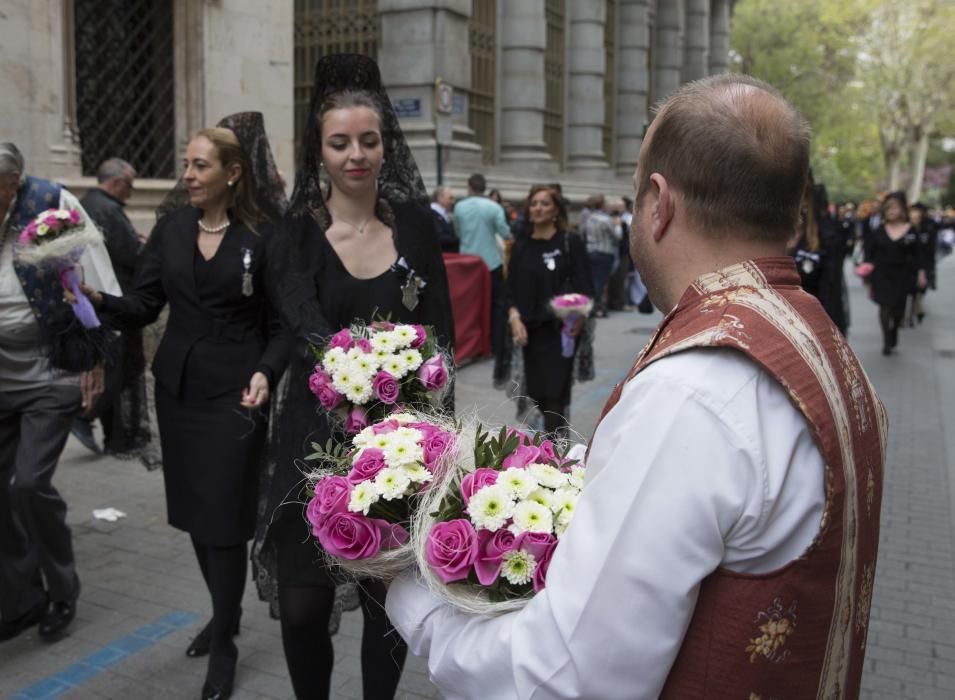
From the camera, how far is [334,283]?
3455 millimetres

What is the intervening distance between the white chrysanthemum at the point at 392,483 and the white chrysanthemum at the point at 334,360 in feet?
3.36

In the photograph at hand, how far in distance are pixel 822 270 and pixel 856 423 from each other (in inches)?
294

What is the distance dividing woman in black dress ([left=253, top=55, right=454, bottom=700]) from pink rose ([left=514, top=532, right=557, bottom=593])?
5.05 feet

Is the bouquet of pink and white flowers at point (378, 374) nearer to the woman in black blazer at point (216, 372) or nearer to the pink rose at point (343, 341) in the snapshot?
the pink rose at point (343, 341)

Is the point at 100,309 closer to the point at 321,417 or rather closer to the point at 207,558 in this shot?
the point at 207,558

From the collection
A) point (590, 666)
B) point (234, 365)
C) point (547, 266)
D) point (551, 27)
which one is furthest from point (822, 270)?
point (551, 27)

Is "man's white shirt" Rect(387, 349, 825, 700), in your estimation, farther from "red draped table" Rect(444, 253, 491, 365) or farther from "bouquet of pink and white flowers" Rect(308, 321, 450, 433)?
"red draped table" Rect(444, 253, 491, 365)

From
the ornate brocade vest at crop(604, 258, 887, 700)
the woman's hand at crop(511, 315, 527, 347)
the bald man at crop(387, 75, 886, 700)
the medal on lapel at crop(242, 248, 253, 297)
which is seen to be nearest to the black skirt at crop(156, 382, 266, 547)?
the medal on lapel at crop(242, 248, 253, 297)

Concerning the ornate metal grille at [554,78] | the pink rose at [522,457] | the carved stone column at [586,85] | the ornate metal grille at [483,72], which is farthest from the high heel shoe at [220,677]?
the carved stone column at [586,85]

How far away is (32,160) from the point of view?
344 inches

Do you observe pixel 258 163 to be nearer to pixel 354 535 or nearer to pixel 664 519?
pixel 354 535

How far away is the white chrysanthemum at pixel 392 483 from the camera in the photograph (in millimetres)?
1897

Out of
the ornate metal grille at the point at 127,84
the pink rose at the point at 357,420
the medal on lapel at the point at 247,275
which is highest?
the ornate metal grille at the point at 127,84

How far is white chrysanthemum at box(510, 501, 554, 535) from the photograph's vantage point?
171 centimetres
